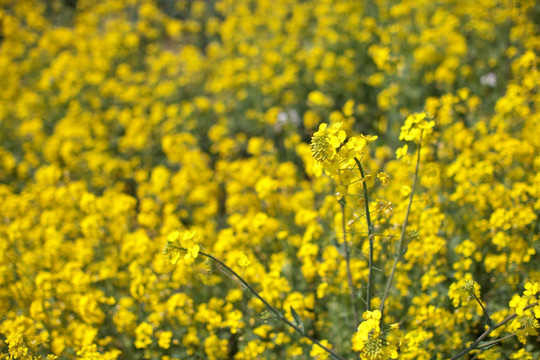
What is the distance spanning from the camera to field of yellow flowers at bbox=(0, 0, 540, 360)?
258 cm

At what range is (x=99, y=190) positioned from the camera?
5797 mm

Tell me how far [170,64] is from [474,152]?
19.9ft

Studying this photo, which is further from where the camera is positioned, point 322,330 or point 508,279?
point 322,330

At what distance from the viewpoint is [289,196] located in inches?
177

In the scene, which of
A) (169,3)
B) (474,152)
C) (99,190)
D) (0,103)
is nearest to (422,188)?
(474,152)

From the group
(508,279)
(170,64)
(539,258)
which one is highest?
(170,64)

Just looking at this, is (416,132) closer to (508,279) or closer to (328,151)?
(328,151)

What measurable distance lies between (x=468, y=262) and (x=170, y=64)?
6.83m

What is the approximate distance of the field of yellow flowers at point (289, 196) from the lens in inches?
101

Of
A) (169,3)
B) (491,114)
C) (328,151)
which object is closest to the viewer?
(328,151)

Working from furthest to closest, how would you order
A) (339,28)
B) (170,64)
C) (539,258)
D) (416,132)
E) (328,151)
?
(170,64) < (339,28) < (539,258) < (416,132) < (328,151)

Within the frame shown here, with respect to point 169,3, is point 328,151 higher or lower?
lower

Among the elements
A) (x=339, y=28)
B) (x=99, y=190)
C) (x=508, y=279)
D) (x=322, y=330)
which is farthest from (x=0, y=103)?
(x=508, y=279)

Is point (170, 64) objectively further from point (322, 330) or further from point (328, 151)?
point (328, 151)
